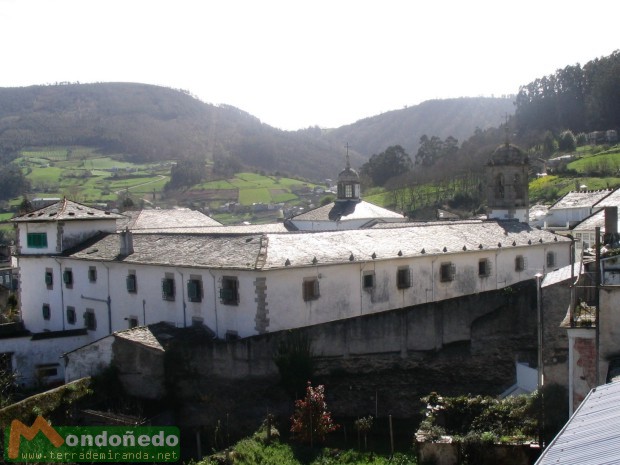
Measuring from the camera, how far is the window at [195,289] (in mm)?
25406

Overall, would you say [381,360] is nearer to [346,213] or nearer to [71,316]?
[71,316]

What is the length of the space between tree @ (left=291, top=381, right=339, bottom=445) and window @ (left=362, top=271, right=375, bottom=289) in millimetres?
Answer: 9508

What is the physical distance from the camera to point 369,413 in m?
19.2

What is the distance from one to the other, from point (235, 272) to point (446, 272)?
1053cm

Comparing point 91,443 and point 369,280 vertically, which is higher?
point 369,280

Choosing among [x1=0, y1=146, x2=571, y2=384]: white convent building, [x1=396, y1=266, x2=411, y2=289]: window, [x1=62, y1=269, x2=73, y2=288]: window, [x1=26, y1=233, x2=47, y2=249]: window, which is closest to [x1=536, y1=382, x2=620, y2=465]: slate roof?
[x1=0, y1=146, x2=571, y2=384]: white convent building

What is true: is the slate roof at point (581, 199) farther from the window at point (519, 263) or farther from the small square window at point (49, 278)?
the small square window at point (49, 278)

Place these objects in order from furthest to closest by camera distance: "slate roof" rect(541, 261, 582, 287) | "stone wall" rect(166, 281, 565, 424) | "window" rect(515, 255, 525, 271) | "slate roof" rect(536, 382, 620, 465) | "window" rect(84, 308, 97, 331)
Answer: "window" rect(515, 255, 525, 271)
"window" rect(84, 308, 97, 331)
"stone wall" rect(166, 281, 565, 424)
"slate roof" rect(541, 261, 582, 287)
"slate roof" rect(536, 382, 620, 465)

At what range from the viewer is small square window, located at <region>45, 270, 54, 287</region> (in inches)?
1355

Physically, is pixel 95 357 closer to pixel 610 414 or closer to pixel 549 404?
pixel 549 404

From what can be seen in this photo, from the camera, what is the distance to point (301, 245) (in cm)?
2578

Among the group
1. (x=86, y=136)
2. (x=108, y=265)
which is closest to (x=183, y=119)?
(x=86, y=136)

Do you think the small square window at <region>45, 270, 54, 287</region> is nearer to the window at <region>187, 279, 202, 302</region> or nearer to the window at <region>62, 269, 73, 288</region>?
the window at <region>62, 269, 73, 288</region>

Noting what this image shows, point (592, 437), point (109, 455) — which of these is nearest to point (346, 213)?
point (109, 455)
